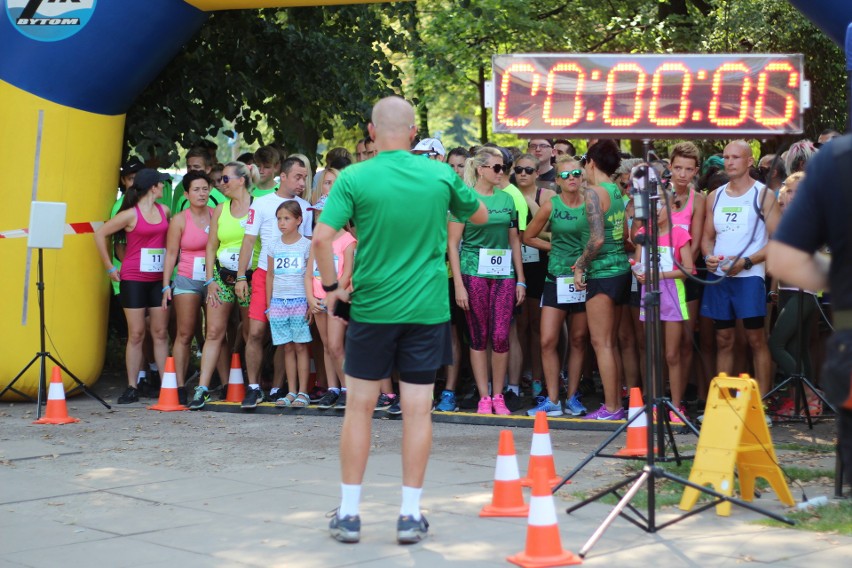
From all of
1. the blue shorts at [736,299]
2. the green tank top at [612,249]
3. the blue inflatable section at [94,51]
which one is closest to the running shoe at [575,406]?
the green tank top at [612,249]

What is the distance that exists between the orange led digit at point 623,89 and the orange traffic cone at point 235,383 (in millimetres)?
5531

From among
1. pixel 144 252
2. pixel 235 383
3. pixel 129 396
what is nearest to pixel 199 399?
pixel 235 383

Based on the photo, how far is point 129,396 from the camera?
11469 millimetres

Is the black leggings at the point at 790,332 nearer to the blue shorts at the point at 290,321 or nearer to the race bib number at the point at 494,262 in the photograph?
the race bib number at the point at 494,262

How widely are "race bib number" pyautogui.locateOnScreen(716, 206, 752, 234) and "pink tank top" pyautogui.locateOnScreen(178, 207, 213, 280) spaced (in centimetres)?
464

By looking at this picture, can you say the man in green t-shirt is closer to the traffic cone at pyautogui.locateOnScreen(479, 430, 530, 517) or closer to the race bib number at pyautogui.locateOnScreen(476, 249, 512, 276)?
the traffic cone at pyautogui.locateOnScreen(479, 430, 530, 517)

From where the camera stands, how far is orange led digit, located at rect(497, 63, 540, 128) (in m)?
6.56

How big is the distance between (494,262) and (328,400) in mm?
1863

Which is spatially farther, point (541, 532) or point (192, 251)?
point (192, 251)

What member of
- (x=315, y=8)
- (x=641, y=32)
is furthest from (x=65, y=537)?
(x=641, y=32)

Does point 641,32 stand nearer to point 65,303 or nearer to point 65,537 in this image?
point 65,303

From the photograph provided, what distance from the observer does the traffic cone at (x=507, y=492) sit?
6.35 metres

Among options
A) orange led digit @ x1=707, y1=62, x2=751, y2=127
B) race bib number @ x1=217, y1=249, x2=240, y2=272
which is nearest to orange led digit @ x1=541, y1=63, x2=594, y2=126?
orange led digit @ x1=707, y1=62, x2=751, y2=127

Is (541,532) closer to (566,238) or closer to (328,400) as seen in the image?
(566,238)
